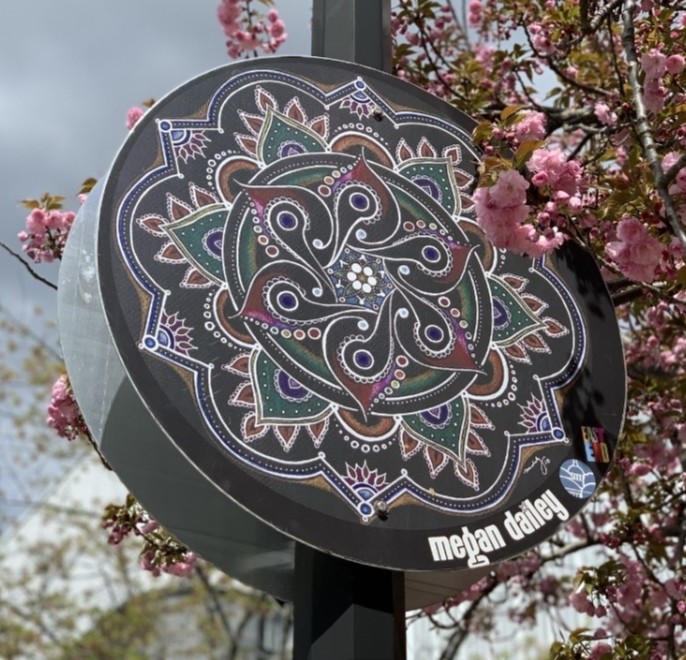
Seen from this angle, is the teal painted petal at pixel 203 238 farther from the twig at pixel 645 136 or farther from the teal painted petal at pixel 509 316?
the twig at pixel 645 136

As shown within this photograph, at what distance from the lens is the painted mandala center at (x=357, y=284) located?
8.75 ft

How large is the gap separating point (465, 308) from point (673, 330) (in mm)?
1949

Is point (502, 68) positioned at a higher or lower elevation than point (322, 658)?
higher

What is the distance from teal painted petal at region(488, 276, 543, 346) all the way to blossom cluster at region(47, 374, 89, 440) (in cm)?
180

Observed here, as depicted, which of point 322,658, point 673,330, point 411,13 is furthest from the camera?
point 411,13

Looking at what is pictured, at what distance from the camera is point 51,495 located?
16.5m

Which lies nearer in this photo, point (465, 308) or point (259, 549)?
point (259, 549)

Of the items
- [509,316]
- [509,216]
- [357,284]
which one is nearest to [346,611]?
[357,284]

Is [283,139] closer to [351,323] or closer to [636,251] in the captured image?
[351,323]

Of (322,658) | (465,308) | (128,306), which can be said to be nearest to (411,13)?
(465,308)

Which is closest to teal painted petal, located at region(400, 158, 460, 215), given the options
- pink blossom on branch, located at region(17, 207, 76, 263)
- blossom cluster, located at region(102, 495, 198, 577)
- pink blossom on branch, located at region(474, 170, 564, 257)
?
pink blossom on branch, located at region(474, 170, 564, 257)

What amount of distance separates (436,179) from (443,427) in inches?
37.0

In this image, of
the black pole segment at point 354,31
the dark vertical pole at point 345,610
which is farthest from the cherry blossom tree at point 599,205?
the dark vertical pole at point 345,610

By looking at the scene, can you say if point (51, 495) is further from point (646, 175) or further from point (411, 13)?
point (646, 175)
